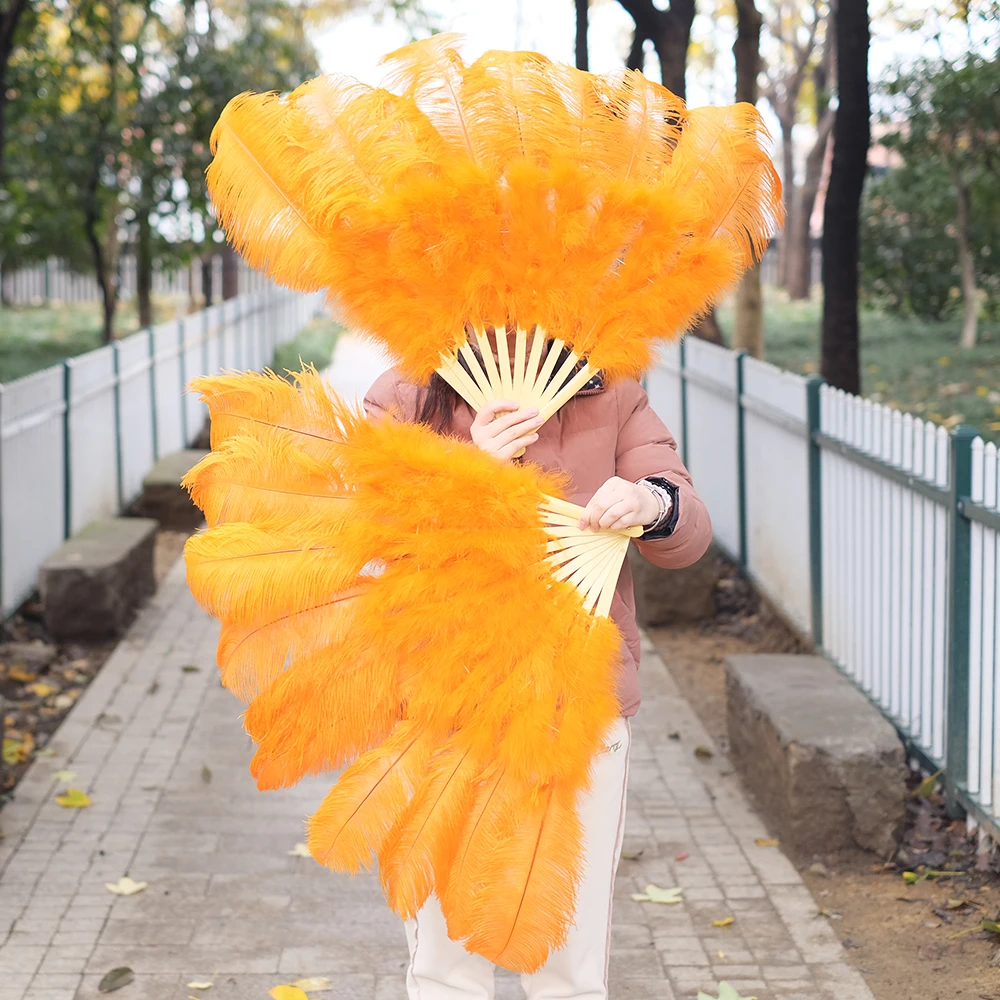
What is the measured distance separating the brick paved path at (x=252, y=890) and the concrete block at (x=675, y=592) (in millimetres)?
1907

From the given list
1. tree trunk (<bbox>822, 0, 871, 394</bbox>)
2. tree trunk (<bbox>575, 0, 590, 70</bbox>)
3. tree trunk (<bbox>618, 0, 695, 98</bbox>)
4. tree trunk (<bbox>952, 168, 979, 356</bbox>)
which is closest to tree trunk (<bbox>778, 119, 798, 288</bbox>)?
tree trunk (<bbox>952, 168, 979, 356</bbox>)

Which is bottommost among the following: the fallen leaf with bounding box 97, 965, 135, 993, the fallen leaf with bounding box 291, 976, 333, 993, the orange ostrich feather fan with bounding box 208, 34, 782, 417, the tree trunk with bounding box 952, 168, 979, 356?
the fallen leaf with bounding box 291, 976, 333, 993

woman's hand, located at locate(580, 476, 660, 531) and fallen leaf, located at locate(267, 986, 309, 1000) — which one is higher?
woman's hand, located at locate(580, 476, 660, 531)

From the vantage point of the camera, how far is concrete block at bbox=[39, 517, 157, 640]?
25.0 ft

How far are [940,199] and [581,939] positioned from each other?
1365cm

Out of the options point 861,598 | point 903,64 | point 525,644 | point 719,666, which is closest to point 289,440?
point 525,644

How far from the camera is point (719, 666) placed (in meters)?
7.51

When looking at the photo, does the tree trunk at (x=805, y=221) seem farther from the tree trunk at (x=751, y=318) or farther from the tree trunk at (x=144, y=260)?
the tree trunk at (x=751, y=318)

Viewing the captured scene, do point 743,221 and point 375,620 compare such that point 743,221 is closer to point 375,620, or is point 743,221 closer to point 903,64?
point 375,620

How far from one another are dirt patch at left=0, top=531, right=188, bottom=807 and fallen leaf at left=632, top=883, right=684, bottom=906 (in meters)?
2.59

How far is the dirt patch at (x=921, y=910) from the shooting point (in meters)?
3.96

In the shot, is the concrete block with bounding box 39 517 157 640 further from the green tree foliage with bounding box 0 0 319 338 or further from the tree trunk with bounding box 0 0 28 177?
the green tree foliage with bounding box 0 0 319 338

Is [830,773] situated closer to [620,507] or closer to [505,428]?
[620,507]

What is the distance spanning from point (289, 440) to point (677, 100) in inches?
43.6
